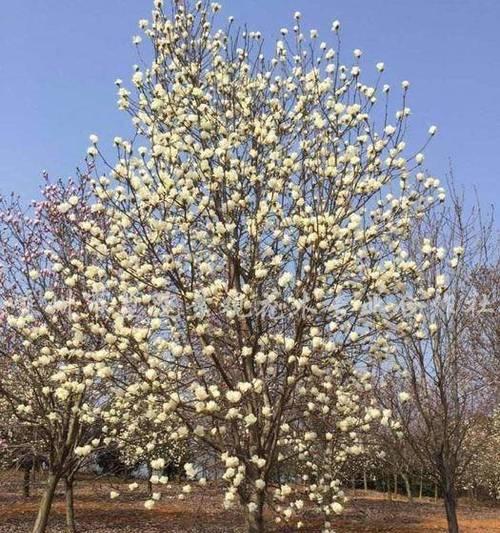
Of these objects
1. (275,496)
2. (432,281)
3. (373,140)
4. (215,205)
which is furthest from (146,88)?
(432,281)

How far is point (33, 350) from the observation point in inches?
462

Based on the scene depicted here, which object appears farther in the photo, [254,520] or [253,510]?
[254,520]

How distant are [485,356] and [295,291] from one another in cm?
1221

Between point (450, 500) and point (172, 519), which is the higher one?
point (450, 500)

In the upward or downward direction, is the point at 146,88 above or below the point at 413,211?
above


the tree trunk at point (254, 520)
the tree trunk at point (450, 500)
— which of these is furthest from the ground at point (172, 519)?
the tree trunk at point (254, 520)

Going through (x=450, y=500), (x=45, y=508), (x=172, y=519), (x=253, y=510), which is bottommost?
(x=172, y=519)

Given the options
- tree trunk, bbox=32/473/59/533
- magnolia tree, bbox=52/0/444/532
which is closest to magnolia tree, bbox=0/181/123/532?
tree trunk, bbox=32/473/59/533

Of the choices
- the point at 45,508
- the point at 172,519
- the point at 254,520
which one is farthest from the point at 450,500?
the point at 172,519

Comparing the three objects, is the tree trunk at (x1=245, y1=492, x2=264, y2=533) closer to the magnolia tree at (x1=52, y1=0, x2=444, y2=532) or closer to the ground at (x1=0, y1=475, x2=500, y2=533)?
the magnolia tree at (x1=52, y1=0, x2=444, y2=532)

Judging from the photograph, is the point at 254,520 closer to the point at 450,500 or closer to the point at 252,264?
the point at 252,264

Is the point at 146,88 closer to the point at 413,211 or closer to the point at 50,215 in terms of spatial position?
the point at 413,211

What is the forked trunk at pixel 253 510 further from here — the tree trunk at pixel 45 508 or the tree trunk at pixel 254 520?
the tree trunk at pixel 45 508

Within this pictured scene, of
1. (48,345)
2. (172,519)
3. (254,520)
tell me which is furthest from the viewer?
(172,519)
